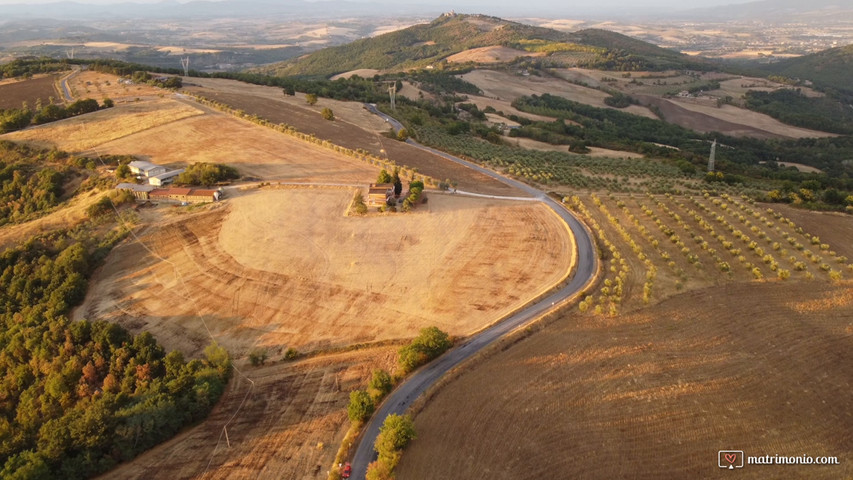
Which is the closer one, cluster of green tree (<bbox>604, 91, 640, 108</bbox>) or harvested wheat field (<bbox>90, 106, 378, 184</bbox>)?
harvested wheat field (<bbox>90, 106, 378, 184</bbox>)

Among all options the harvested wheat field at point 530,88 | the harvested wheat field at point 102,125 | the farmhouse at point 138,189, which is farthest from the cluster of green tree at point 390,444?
the harvested wheat field at point 530,88

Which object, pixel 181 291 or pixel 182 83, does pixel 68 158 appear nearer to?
pixel 181 291

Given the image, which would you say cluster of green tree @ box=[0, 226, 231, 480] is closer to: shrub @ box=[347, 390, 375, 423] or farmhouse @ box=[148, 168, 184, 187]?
shrub @ box=[347, 390, 375, 423]

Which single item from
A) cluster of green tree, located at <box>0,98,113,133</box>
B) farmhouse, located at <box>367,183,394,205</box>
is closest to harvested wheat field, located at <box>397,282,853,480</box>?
farmhouse, located at <box>367,183,394,205</box>

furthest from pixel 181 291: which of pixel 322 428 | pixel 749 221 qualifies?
pixel 749 221

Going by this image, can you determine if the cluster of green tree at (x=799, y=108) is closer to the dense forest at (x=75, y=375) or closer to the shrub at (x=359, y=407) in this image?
Answer: the shrub at (x=359, y=407)

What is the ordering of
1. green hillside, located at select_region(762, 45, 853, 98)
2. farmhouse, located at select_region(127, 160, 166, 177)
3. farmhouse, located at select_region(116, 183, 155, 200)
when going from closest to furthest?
farmhouse, located at select_region(116, 183, 155, 200) → farmhouse, located at select_region(127, 160, 166, 177) → green hillside, located at select_region(762, 45, 853, 98)

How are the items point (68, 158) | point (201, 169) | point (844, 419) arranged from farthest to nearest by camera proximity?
point (68, 158)
point (201, 169)
point (844, 419)
